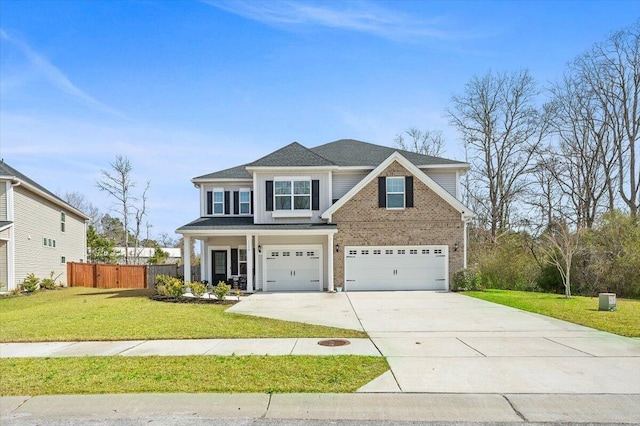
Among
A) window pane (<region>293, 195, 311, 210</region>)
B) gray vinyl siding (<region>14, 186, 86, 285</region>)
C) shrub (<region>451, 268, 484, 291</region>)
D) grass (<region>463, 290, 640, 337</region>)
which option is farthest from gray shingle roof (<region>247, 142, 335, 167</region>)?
gray vinyl siding (<region>14, 186, 86, 285</region>)

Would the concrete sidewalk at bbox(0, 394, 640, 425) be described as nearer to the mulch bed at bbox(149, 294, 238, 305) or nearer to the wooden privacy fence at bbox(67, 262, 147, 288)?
the mulch bed at bbox(149, 294, 238, 305)

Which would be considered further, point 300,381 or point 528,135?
point 528,135

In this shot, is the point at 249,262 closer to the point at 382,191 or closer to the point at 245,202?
the point at 245,202

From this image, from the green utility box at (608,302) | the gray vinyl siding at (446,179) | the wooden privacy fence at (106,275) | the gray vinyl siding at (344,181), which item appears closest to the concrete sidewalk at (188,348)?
the green utility box at (608,302)

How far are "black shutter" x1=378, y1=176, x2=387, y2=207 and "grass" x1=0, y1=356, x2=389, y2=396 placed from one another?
1307 centimetres

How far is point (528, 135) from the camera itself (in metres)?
30.7

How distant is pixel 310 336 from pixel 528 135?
27639 mm

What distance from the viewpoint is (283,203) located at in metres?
20.2

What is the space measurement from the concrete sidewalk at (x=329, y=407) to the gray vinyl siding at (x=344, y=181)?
16039 mm

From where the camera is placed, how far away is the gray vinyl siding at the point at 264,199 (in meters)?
20.2

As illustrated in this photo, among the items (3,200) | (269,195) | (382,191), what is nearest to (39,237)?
(3,200)

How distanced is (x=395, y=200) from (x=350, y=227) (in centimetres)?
Result: 242

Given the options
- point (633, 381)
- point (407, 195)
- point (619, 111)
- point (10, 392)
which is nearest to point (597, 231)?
point (407, 195)

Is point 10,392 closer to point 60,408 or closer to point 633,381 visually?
point 60,408
